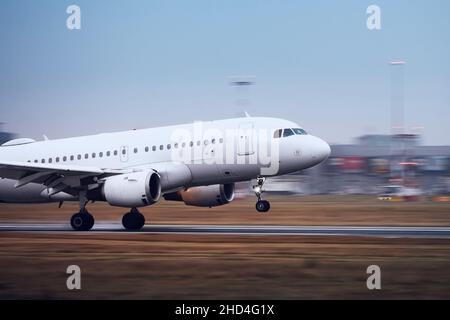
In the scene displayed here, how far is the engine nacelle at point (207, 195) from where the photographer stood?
3525cm

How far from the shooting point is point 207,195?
1389 inches

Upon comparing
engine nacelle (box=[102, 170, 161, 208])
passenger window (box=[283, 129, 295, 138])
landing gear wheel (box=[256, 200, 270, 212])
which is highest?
passenger window (box=[283, 129, 295, 138])

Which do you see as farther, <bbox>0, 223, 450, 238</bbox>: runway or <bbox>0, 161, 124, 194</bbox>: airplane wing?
<bbox>0, 161, 124, 194</bbox>: airplane wing

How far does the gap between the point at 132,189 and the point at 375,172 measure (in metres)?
88.8

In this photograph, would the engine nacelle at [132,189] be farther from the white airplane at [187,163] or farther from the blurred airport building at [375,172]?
the blurred airport building at [375,172]

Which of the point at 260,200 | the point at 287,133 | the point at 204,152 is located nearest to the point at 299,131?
the point at 287,133

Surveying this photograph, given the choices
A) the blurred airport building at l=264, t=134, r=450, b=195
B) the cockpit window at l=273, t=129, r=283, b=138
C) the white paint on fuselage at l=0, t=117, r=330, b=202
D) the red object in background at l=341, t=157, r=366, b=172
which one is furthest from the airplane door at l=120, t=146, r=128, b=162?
the red object in background at l=341, t=157, r=366, b=172

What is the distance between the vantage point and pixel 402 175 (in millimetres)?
98500

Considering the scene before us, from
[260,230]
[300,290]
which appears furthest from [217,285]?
[260,230]

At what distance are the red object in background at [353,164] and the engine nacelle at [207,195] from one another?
80.4 m

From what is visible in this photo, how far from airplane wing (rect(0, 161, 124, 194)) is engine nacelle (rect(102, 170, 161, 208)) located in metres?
1.02

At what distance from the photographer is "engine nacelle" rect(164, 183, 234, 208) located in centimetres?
3525

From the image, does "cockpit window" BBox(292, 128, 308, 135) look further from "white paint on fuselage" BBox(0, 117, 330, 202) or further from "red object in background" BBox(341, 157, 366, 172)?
"red object in background" BBox(341, 157, 366, 172)

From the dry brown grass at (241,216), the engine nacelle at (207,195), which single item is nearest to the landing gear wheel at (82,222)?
the engine nacelle at (207,195)
